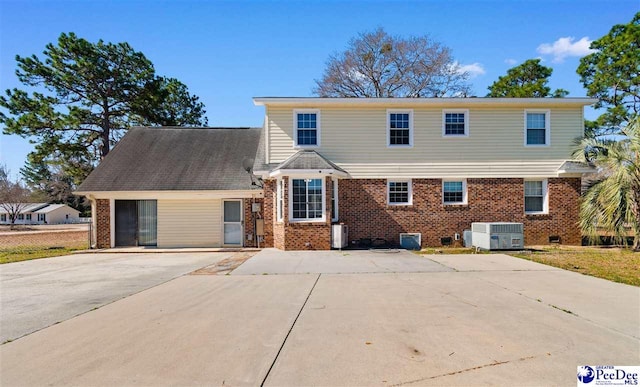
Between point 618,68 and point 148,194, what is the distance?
31791 millimetres

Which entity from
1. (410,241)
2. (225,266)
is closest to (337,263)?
(225,266)

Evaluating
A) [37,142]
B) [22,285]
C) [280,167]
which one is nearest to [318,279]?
[280,167]

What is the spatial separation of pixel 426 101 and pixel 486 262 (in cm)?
724

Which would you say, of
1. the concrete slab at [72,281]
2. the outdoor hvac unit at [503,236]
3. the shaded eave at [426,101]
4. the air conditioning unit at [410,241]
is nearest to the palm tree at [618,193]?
the shaded eave at [426,101]

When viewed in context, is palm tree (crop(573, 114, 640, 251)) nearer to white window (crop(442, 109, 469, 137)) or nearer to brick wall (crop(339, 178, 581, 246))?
brick wall (crop(339, 178, 581, 246))

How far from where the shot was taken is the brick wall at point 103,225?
53.5ft

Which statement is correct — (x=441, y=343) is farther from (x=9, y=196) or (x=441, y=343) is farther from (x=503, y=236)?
(x=9, y=196)

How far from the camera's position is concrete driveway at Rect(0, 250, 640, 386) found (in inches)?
150

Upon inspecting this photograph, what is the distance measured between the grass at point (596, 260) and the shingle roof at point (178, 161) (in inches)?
452

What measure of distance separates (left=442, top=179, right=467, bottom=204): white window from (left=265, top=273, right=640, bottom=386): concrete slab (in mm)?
8559

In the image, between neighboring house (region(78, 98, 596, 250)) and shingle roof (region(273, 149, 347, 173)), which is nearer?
shingle roof (region(273, 149, 347, 173))

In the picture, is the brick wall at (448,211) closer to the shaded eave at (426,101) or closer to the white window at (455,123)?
the white window at (455,123)

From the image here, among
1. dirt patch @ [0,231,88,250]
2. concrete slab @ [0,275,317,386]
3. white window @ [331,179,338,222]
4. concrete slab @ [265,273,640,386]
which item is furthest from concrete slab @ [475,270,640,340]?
dirt patch @ [0,231,88,250]

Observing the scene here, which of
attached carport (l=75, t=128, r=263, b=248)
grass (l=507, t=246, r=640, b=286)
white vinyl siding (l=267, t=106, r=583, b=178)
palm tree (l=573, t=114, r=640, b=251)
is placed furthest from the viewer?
attached carport (l=75, t=128, r=263, b=248)
